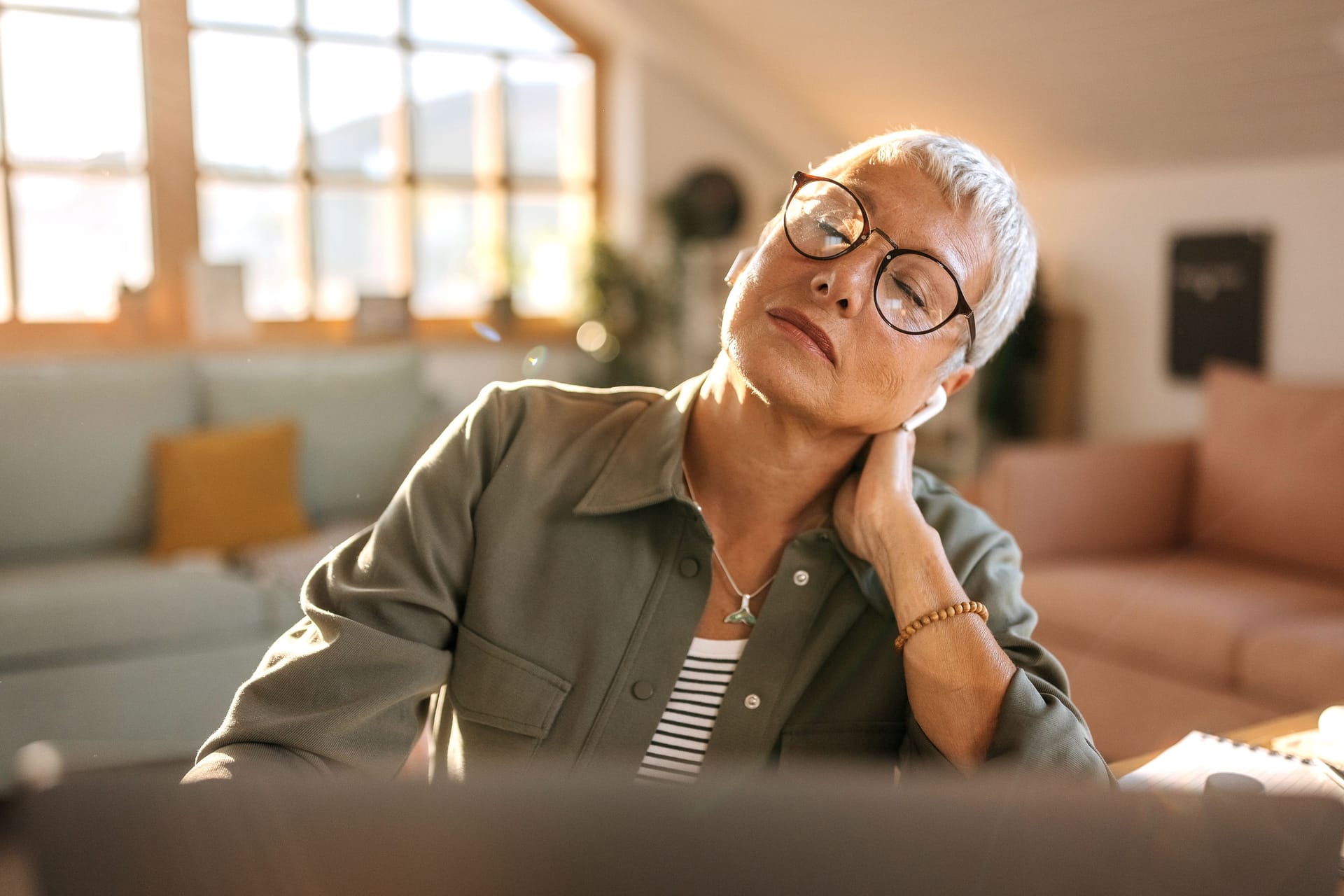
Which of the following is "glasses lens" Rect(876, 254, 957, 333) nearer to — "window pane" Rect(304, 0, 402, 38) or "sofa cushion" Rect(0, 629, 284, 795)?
"sofa cushion" Rect(0, 629, 284, 795)

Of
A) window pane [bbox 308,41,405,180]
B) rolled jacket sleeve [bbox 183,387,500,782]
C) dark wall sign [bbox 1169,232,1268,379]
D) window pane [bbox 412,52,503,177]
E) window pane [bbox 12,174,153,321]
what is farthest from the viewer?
window pane [bbox 412,52,503,177]

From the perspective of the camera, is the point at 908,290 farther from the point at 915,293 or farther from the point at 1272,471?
the point at 1272,471

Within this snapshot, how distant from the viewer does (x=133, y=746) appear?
45 cm

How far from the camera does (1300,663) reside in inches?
48.6

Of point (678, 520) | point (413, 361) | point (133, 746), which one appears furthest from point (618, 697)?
point (413, 361)

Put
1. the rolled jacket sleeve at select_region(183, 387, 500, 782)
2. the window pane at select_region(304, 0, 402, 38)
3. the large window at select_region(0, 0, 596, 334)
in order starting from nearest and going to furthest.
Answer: the rolled jacket sleeve at select_region(183, 387, 500, 782)
the large window at select_region(0, 0, 596, 334)
the window pane at select_region(304, 0, 402, 38)

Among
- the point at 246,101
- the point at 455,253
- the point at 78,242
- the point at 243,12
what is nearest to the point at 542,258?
the point at 455,253

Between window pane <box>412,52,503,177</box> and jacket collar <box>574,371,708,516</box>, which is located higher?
window pane <box>412,52,503,177</box>

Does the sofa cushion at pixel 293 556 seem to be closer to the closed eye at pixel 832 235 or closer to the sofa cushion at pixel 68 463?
the sofa cushion at pixel 68 463

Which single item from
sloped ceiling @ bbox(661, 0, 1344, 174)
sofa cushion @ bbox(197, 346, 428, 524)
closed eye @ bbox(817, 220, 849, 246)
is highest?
sloped ceiling @ bbox(661, 0, 1344, 174)

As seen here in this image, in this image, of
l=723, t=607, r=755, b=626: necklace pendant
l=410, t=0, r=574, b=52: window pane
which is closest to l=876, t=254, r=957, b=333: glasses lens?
l=723, t=607, r=755, b=626: necklace pendant

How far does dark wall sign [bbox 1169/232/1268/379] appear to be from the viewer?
267cm

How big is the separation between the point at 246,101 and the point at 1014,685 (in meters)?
1.66

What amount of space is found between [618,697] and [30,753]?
567 mm
